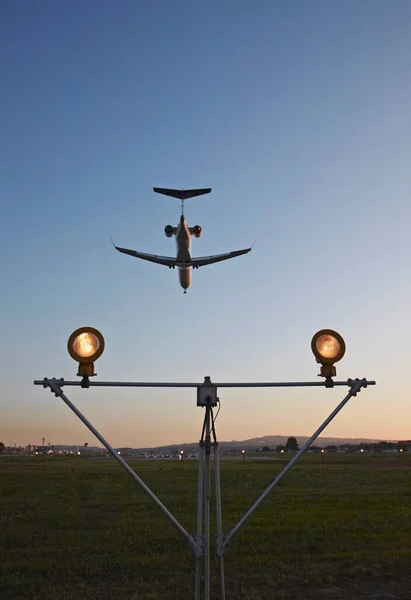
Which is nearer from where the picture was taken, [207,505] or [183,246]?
[207,505]

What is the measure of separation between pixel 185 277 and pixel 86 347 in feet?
104

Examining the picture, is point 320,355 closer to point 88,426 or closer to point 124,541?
point 88,426

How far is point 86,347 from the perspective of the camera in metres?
4.50

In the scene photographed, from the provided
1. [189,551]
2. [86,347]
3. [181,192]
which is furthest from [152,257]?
[86,347]

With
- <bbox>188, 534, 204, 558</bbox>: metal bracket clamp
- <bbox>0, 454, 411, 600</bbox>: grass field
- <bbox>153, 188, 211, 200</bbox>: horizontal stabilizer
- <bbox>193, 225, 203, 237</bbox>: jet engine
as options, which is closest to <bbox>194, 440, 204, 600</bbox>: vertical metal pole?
<bbox>188, 534, 204, 558</bbox>: metal bracket clamp

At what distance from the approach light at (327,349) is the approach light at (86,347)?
1.88m

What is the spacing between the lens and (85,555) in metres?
10.2

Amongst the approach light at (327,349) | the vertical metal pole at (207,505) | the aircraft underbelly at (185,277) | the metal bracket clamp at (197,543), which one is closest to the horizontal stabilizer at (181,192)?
the aircraft underbelly at (185,277)

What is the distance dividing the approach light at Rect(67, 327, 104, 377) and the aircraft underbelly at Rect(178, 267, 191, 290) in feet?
102

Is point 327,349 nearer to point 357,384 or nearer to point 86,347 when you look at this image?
point 357,384

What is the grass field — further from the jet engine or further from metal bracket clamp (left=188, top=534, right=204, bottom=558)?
the jet engine

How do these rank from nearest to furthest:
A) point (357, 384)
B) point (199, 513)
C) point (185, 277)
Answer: point (199, 513) → point (357, 384) → point (185, 277)

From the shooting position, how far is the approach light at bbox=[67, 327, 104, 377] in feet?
14.5

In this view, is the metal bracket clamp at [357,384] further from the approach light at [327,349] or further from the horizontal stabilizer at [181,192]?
the horizontal stabilizer at [181,192]
